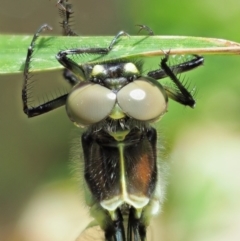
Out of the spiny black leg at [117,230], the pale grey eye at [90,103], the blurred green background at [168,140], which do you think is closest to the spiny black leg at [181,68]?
the pale grey eye at [90,103]

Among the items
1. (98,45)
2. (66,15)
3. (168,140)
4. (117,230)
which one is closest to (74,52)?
(98,45)

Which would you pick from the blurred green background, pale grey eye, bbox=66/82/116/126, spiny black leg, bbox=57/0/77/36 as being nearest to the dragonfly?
pale grey eye, bbox=66/82/116/126

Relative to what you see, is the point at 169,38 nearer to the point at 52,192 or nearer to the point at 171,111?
the point at 171,111

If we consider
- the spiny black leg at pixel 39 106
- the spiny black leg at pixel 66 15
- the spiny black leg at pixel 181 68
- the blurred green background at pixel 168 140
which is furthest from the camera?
the blurred green background at pixel 168 140

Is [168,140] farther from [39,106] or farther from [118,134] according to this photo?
[118,134]

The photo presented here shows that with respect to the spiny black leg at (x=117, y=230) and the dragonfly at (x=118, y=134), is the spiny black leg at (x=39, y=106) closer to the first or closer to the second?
the dragonfly at (x=118, y=134)

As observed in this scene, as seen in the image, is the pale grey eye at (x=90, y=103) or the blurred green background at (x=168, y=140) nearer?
the pale grey eye at (x=90, y=103)

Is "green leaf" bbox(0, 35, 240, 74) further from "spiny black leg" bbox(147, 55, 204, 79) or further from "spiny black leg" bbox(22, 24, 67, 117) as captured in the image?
"spiny black leg" bbox(147, 55, 204, 79)

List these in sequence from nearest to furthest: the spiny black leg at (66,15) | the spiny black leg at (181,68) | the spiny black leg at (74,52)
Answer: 1. the spiny black leg at (74,52)
2. the spiny black leg at (181,68)
3. the spiny black leg at (66,15)
